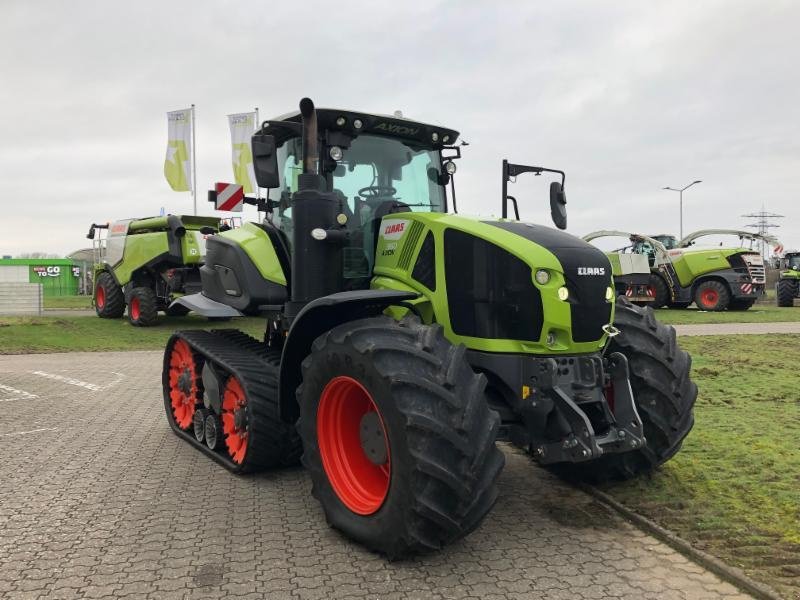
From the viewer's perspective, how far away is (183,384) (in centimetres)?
603

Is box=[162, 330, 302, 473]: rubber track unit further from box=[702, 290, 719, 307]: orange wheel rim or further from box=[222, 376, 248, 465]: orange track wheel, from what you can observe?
box=[702, 290, 719, 307]: orange wheel rim

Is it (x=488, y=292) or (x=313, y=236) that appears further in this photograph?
(x=313, y=236)

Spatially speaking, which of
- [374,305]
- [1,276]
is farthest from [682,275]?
[1,276]

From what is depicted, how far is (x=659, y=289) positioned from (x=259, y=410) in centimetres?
2052

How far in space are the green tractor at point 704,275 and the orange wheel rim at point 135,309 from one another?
594 inches

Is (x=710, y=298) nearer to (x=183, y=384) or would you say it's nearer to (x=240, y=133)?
(x=240, y=133)

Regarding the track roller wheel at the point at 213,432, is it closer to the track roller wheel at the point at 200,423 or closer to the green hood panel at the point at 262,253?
the track roller wheel at the point at 200,423

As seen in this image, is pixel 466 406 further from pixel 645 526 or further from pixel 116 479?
pixel 116 479

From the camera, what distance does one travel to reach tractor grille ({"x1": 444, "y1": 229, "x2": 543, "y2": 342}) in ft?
12.1

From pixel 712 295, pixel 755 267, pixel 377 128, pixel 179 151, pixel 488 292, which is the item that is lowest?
pixel 712 295

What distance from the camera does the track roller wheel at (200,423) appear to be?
5688mm

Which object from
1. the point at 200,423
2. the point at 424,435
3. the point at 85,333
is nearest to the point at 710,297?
the point at 85,333

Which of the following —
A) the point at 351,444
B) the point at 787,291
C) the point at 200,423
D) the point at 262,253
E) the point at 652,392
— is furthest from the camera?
the point at 787,291

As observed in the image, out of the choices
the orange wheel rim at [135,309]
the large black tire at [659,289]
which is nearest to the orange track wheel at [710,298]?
the large black tire at [659,289]
